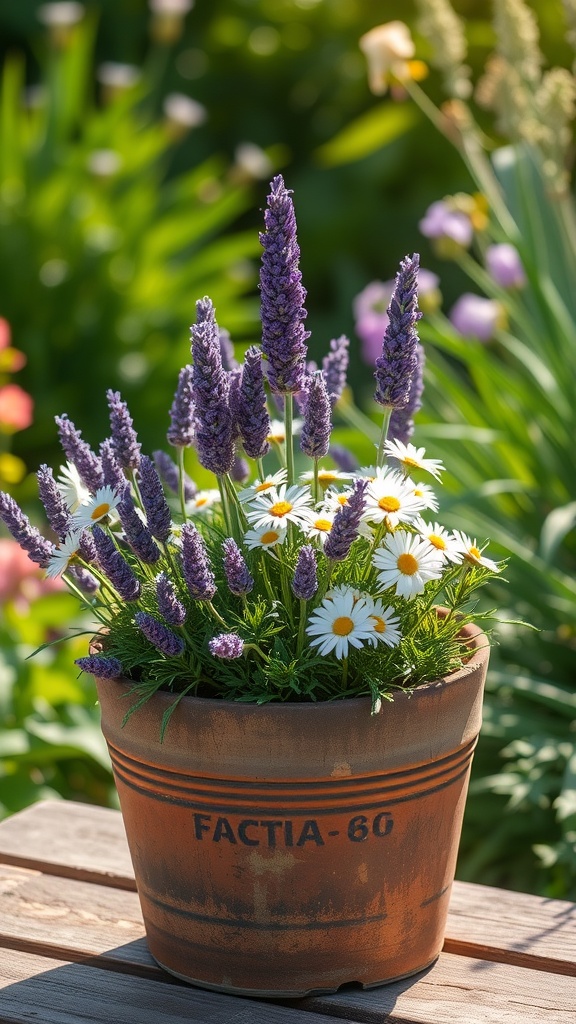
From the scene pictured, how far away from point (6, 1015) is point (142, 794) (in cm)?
23

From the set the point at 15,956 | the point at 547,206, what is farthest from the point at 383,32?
the point at 15,956

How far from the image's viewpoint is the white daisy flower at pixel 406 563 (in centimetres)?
105

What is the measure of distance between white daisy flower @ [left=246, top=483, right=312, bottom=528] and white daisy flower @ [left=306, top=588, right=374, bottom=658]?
0.08m

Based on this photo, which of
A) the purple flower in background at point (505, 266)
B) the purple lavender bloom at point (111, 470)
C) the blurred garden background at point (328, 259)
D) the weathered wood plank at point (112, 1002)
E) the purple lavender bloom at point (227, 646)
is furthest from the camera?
the purple flower in background at point (505, 266)

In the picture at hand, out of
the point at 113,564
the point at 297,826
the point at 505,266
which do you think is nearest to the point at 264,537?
the point at 113,564

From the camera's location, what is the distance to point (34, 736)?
77.2 inches

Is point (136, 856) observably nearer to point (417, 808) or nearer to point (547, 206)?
point (417, 808)

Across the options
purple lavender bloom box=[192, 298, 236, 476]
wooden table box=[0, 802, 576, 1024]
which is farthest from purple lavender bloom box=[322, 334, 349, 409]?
wooden table box=[0, 802, 576, 1024]

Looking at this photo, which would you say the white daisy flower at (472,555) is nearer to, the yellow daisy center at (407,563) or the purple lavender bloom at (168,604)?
the yellow daisy center at (407,563)

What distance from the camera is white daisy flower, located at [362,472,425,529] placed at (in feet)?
3.49

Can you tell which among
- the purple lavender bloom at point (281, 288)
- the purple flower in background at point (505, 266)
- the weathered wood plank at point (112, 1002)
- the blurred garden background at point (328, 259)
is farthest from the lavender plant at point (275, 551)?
the purple flower in background at point (505, 266)

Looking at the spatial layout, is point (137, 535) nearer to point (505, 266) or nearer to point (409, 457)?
point (409, 457)

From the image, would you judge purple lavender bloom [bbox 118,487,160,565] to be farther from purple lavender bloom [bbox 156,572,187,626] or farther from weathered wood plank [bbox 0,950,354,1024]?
weathered wood plank [bbox 0,950,354,1024]

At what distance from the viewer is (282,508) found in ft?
3.54
